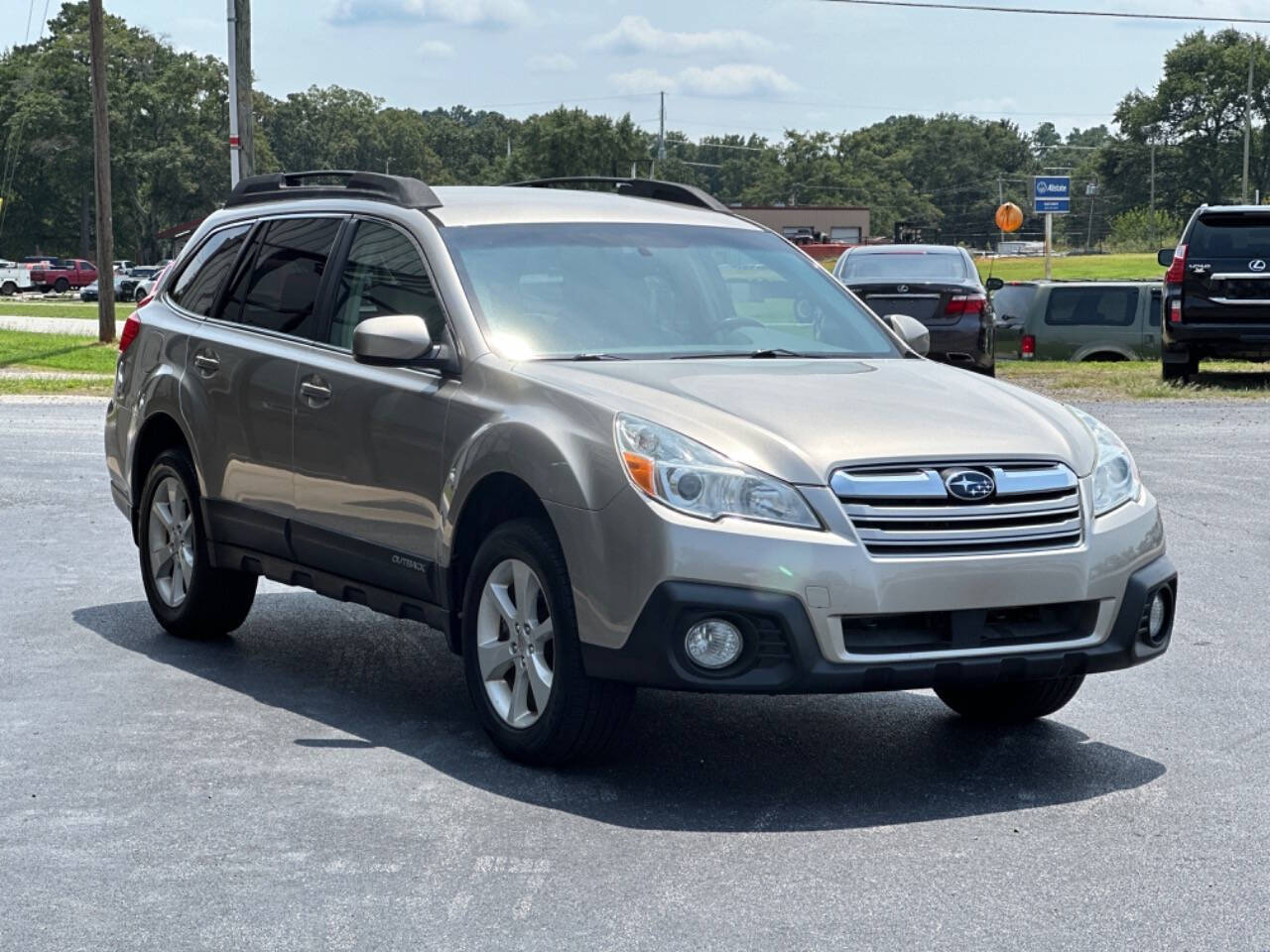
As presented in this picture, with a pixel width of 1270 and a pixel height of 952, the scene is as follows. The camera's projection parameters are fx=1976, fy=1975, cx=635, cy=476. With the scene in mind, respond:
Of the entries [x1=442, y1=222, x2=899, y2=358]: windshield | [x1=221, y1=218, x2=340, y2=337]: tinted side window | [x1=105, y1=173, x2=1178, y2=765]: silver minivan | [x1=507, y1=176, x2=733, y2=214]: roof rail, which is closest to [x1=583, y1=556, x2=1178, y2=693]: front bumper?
[x1=105, y1=173, x2=1178, y2=765]: silver minivan

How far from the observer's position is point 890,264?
21.9 metres

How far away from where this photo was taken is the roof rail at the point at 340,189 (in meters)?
7.13

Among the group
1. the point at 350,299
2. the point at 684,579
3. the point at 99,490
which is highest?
the point at 350,299

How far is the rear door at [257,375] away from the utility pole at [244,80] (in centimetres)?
2092

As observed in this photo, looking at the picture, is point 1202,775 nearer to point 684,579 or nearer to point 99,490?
point 684,579

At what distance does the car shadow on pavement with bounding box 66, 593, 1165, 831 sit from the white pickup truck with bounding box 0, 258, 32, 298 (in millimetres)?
83979

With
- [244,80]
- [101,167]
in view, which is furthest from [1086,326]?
[101,167]

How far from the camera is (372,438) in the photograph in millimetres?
6789

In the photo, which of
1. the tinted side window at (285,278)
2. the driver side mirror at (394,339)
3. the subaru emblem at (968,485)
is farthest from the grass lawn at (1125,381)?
the subaru emblem at (968,485)

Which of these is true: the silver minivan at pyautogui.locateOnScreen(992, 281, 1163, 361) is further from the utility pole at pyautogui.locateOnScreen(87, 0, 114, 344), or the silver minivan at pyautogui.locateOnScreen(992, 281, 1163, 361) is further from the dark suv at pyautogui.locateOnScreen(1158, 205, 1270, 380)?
the utility pole at pyautogui.locateOnScreen(87, 0, 114, 344)

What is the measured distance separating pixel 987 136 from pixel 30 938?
198 meters

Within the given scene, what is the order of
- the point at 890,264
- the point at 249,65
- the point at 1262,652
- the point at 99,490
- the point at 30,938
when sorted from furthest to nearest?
1. the point at 249,65
2. the point at 890,264
3. the point at 99,490
4. the point at 1262,652
5. the point at 30,938

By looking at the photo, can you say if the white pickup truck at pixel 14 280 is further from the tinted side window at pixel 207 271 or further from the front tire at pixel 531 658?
the front tire at pixel 531 658

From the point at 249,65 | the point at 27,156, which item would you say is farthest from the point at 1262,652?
the point at 27,156
